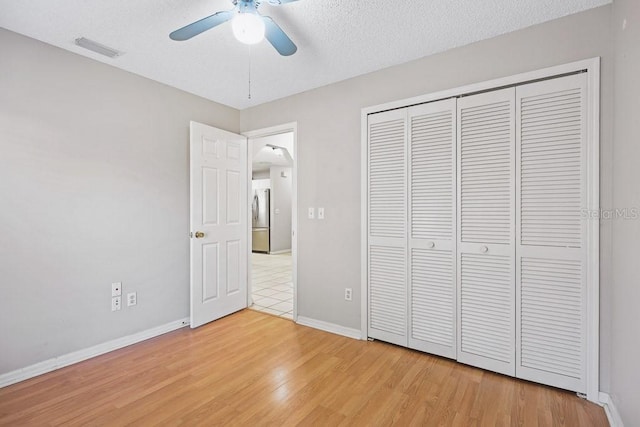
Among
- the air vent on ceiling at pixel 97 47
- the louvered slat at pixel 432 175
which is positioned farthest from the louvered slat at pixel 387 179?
the air vent on ceiling at pixel 97 47

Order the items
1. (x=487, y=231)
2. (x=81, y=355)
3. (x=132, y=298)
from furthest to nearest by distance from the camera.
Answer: (x=132, y=298) < (x=81, y=355) < (x=487, y=231)

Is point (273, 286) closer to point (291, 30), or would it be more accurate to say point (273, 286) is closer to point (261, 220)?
point (291, 30)

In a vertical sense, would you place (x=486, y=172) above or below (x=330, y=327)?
above

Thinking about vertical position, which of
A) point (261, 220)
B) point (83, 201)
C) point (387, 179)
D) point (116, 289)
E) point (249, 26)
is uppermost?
point (249, 26)

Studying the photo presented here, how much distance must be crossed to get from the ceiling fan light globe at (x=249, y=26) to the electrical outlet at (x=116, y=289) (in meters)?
2.30

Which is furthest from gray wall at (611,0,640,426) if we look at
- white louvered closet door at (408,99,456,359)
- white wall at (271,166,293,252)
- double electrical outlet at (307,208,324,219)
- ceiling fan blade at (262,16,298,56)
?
white wall at (271,166,293,252)

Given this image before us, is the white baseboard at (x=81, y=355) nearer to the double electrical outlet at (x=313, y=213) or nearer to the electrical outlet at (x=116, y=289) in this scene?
the electrical outlet at (x=116, y=289)

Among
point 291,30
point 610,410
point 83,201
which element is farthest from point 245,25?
point 610,410

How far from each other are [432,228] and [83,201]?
2815 mm

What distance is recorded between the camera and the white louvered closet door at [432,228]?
2.41 m

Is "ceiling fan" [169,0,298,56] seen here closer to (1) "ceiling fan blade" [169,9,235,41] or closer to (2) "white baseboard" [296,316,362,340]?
(1) "ceiling fan blade" [169,9,235,41]

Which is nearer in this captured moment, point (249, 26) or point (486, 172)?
point (249, 26)

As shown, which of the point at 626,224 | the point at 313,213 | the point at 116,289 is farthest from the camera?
the point at 313,213

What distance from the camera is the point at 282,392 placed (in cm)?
202
